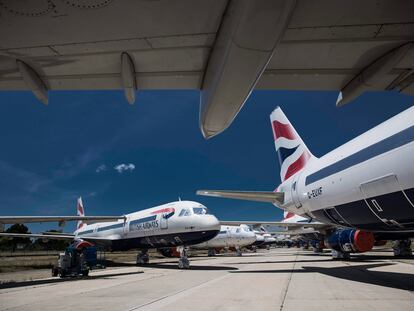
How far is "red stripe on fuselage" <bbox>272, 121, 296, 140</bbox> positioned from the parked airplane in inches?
232

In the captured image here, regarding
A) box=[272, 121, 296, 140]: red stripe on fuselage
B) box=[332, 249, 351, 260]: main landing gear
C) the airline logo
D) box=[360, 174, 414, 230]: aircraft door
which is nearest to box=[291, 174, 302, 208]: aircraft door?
box=[272, 121, 296, 140]: red stripe on fuselage

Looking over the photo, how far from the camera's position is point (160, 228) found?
21391mm

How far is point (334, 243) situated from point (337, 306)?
537 inches

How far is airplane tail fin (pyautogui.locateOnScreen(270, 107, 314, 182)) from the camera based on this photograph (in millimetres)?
17266

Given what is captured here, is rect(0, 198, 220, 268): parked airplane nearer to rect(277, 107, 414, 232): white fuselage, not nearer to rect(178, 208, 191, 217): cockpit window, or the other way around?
rect(178, 208, 191, 217): cockpit window

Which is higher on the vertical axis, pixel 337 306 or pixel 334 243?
pixel 334 243

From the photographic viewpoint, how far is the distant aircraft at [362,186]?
9.11m

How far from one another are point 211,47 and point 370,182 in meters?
8.36

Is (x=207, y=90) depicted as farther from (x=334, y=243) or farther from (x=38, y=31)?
(x=334, y=243)

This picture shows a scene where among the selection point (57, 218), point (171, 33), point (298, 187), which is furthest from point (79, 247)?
point (171, 33)

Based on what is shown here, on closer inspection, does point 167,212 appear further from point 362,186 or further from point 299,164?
point 362,186

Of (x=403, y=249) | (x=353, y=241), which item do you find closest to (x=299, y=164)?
(x=353, y=241)

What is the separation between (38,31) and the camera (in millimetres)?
3117

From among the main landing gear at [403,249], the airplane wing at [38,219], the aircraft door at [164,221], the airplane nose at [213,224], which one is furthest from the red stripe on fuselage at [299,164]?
the main landing gear at [403,249]
